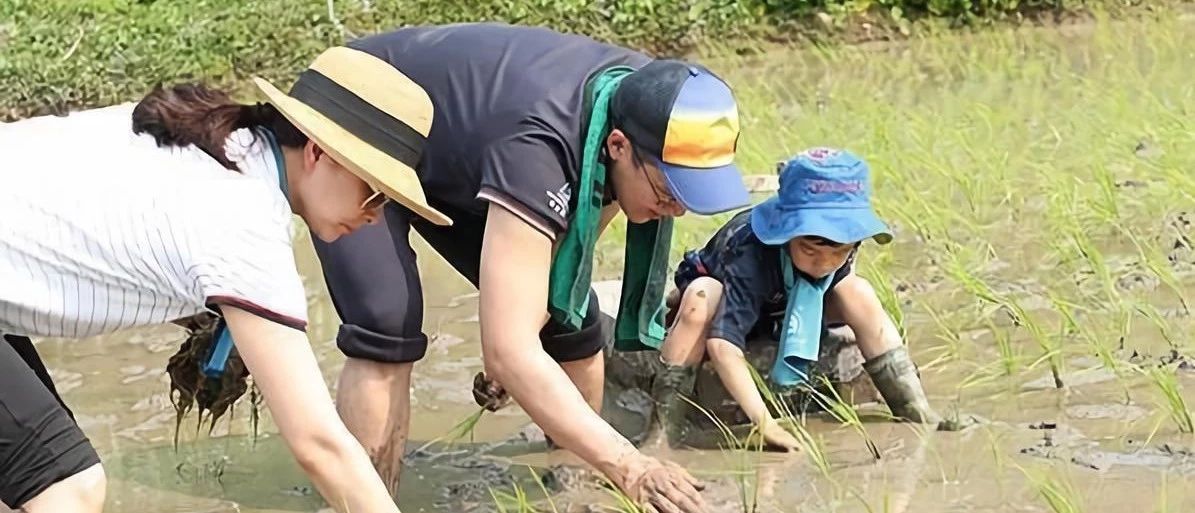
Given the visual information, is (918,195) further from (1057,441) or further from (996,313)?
(1057,441)

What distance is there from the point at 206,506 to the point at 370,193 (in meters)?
1.35

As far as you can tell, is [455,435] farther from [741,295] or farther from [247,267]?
[247,267]

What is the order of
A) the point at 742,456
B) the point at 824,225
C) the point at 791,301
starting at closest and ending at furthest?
the point at 742,456 → the point at 824,225 → the point at 791,301

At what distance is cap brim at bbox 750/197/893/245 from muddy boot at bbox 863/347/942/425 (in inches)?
9.9

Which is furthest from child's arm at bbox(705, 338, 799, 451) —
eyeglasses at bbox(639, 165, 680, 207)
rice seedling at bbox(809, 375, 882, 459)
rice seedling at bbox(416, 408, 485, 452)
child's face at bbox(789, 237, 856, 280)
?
eyeglasses at bbox(639, 165, 680, 207)

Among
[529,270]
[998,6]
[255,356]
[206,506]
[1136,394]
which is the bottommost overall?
[998,6]

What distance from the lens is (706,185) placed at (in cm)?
257

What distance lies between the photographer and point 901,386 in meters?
3.26

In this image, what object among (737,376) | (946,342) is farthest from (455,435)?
(946,342)

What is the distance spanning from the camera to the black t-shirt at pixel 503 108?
2.63m

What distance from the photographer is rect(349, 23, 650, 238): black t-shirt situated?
104 inches

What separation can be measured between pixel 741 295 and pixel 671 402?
0.88ft

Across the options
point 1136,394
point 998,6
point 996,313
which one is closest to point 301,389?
point 1136,394

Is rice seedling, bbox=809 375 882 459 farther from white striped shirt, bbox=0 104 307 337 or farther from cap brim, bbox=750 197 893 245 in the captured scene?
white striped shirt, bbox=0 104 307 337
